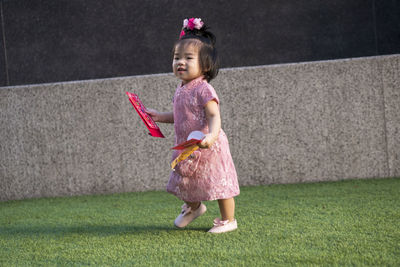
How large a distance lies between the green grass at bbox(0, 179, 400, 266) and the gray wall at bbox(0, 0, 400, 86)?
1531mm

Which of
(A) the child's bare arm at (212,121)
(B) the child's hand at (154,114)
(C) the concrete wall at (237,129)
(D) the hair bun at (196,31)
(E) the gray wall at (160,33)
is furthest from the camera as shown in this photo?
(E) the gray wall at (160,33)

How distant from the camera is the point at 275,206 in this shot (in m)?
3.51

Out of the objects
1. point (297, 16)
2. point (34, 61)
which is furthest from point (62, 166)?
point (297, 16)

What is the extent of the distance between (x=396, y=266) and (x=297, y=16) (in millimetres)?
3468

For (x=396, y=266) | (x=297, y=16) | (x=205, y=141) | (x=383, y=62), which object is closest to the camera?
(x=396, y=266)

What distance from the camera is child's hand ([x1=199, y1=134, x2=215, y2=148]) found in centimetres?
256

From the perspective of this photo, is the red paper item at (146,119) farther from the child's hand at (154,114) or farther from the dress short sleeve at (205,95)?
the dress short sleeve at (205,95)

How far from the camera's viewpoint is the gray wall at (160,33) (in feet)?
16.6

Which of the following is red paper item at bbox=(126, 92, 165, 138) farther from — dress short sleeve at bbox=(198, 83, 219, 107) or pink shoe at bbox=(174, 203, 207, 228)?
pink shoe at bbox=(174, 203, 207, 228)

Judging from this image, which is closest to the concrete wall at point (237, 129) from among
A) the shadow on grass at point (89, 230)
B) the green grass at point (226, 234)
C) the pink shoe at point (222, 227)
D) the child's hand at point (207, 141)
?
the green grass at point (226, 234)

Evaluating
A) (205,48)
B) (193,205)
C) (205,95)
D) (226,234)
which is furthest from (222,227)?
(205,48)

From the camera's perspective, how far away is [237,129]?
14.6 ft

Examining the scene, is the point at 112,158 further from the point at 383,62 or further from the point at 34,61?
the point at 383,62

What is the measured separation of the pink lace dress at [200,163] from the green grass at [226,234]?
23 cm
